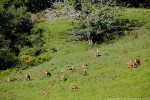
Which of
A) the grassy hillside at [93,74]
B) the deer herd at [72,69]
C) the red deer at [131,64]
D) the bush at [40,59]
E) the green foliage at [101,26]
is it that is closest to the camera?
the grassy hillside at [93,74]

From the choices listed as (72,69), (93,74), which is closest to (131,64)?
(93,74)

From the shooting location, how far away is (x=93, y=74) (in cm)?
4256

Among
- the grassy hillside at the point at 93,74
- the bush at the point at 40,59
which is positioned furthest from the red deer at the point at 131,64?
the bush at the point at 40,59

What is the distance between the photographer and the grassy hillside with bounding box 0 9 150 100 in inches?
1367

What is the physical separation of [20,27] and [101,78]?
131ft

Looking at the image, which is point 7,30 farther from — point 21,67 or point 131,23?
point 131,23

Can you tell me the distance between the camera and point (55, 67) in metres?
51.0

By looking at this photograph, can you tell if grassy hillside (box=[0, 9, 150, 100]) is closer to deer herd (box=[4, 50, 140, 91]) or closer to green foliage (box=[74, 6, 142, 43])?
deer herd (box=[4, 50, 140, 91])

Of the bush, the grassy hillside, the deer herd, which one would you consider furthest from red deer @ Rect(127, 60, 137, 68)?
the bush

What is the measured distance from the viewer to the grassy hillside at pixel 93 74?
34.7 meters

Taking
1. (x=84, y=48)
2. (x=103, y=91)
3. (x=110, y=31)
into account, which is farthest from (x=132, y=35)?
(x=103, y=91)

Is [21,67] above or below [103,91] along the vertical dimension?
below

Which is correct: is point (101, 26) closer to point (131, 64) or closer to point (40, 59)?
point (40, 59)

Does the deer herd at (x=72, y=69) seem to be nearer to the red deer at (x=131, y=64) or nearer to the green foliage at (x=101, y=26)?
the red deer at (x=131, y=64)
